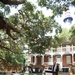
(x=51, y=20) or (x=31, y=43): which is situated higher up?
(x=51, y=20)

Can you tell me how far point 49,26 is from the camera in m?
14.6

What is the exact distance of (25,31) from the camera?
13.8m

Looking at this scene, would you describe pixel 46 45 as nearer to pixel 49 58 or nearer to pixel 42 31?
pixel 42 31

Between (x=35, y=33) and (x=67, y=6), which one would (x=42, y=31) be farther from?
(x=67, y=6)

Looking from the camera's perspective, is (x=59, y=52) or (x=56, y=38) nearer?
(x=56, y=38)

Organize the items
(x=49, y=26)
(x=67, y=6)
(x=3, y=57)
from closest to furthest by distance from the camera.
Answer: (x=67, y=6) → (x=49, y=26) → (x=3, y=57)

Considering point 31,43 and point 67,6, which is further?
point 31,43

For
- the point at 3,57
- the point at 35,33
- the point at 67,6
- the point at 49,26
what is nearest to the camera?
the point at 67,6

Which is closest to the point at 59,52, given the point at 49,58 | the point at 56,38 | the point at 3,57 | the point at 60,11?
the point at 49,58

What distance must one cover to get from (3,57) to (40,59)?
83.4ft

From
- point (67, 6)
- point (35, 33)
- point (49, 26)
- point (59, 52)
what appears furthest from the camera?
point (59, 52)

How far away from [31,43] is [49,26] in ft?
4.95

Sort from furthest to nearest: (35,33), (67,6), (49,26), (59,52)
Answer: (59,52), (49,26), (35,33), (67,6)

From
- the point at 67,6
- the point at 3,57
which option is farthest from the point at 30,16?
the point at 3,57
